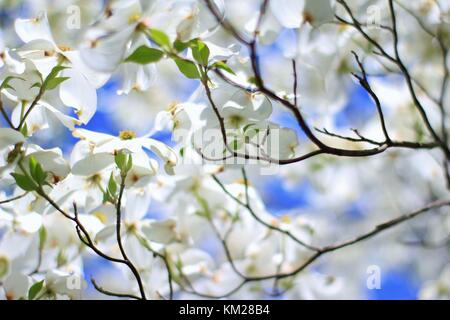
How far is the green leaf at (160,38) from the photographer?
0.60m

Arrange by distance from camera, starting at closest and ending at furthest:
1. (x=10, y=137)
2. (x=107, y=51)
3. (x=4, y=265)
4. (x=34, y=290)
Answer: (x=107, y=51) → (x=10, y=137) → (x=34, y=290) → (x=4, y=265)

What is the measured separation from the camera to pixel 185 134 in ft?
2.52

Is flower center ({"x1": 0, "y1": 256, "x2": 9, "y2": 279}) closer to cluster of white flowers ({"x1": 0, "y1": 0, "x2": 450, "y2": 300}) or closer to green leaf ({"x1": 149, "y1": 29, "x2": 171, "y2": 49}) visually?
cluster of white flowers ({"x1": 0, "y1": 0, "x2": 450, "y2": 300})

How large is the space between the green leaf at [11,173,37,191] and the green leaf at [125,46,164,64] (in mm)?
185

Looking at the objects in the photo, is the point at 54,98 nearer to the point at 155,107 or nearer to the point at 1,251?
the point at 1,251

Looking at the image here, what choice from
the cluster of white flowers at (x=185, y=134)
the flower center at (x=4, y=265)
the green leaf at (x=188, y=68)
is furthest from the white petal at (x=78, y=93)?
the flower center at (x=4, y=265)

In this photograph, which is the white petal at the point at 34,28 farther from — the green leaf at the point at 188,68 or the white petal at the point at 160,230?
the white petal at the point at 160,230

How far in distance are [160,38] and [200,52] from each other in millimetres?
65

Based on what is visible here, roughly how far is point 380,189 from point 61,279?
5.33 feet

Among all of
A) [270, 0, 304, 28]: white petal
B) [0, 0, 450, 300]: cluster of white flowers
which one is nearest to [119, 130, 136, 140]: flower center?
[0, 0, 450, 300]: cluster of white flowers

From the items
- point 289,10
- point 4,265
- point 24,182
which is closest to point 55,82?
point 24,182

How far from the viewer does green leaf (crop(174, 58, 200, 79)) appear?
0.66 meters

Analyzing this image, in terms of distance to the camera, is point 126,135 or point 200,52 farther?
point 126,135

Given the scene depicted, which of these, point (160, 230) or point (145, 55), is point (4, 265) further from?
point (145, 55)
